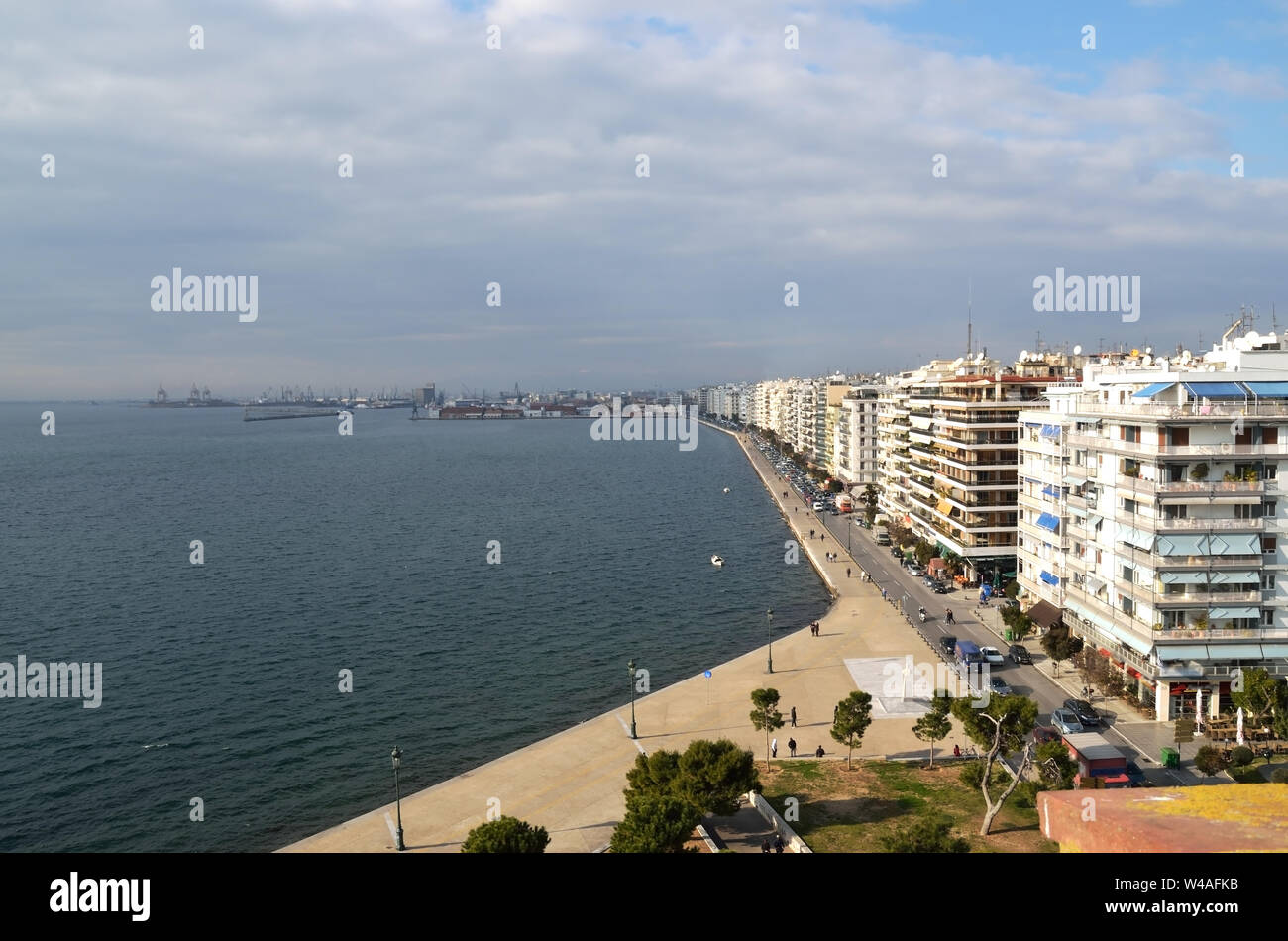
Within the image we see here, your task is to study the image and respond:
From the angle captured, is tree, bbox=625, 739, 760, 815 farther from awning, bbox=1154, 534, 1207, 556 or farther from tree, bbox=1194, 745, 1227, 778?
awning, bbox=1154, 534, 1207, 556

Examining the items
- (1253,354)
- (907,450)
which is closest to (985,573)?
(907,450)

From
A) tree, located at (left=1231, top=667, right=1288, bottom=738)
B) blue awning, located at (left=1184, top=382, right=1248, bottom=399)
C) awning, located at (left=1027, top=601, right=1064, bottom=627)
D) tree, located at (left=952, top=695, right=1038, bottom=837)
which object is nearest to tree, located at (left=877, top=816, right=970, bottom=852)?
tree, located at (left=952, top=695, right=1038, bottom=837)

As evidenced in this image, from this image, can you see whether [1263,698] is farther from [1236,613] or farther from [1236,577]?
[1236,577]

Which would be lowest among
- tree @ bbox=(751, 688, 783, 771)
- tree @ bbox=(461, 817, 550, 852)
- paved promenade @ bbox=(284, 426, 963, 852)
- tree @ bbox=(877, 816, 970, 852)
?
paved promenade @ bbox=(284, 426, 963, 852)

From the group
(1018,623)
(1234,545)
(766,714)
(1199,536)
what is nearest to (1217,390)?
(1199,536)

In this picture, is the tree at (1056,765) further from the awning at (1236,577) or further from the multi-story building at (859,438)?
the multi-story building at (859,438)
